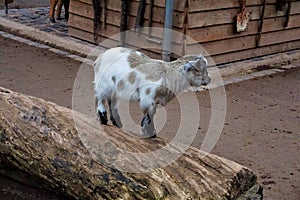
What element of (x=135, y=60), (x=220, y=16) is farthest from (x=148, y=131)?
(x=220, y=16)

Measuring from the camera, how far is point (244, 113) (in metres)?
5.34

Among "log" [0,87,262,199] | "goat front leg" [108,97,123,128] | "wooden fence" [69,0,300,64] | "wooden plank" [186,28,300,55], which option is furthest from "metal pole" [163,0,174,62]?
"log" [0,87,262,199]

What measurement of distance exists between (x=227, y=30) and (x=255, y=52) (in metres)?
0.75

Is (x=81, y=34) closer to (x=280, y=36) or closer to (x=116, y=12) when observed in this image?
(x=116, y=12)

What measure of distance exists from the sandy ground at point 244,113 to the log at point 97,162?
1.28 feet

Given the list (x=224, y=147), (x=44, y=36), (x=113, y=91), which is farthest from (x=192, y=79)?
(x=44, y=36)

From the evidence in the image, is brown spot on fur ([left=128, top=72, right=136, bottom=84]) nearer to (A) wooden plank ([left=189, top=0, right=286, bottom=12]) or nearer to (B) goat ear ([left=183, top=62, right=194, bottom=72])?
(B) goat ear ([left=183, top=62, right=194, bottom=72])

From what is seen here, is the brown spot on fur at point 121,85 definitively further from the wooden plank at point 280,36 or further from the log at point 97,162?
the wooden plank at point 280,36

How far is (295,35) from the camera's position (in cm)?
784

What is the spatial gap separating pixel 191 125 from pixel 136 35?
2.32 meters

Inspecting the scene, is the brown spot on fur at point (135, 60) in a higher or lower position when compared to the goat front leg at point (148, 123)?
higher

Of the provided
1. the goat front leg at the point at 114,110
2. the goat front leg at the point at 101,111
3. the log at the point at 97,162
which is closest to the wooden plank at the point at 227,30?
the goat front leg at the point at 114,110

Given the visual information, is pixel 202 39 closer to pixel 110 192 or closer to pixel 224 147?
pixel 224 147

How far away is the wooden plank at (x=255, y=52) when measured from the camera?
22.6ft
